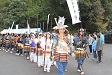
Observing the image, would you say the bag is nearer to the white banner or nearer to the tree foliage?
the white banner

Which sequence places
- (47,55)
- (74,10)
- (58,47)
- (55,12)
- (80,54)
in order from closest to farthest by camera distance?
(58,47), (80,54), (47,55), (74,10), (55,12)

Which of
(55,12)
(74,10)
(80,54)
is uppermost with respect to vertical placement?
(55,12)

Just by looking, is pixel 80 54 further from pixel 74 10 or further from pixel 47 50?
pixel 74 10

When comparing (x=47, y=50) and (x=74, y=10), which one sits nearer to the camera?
(x=47, y=50)

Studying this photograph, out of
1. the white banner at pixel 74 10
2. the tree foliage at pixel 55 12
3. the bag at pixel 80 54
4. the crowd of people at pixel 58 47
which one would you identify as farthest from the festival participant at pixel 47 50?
the tree foliage at pixel 55 12

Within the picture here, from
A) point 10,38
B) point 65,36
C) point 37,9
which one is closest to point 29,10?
point 37,9

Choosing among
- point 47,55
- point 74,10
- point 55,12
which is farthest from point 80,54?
point 55,12

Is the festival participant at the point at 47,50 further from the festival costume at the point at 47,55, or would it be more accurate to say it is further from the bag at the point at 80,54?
the bag at the point at 80,54

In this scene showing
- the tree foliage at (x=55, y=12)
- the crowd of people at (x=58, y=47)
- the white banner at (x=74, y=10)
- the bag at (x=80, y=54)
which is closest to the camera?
the crowd of people at (x=58, y=47)

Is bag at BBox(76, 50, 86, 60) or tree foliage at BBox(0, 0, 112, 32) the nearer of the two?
bag at BBox(76, 50, 86, 60)

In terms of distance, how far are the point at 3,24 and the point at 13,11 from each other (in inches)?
148

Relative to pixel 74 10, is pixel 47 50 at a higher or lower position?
lower

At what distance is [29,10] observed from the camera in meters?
44.2

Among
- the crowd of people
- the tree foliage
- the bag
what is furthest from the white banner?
the tree foliage
